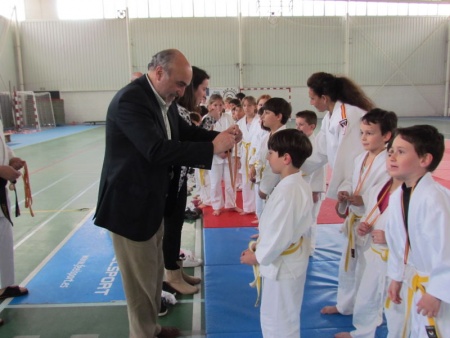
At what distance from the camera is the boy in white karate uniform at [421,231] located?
174 centimetres

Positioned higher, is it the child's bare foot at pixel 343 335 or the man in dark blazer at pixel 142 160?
the man in dark blazer at pixel 142 160

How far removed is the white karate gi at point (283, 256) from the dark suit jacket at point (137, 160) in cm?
47

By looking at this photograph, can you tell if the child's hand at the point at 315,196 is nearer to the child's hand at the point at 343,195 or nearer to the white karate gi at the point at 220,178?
the child's hand at the point at 343,195

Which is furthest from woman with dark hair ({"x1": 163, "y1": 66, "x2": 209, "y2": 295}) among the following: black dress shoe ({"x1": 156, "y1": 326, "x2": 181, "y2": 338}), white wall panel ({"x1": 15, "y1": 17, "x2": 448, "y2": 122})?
white wall panel ({"x1": 15, "y1": 17, "x2": 448, "y2": 122})

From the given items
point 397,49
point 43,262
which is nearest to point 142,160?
point 43,262

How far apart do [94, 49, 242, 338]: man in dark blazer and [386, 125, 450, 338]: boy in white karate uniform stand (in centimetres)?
91

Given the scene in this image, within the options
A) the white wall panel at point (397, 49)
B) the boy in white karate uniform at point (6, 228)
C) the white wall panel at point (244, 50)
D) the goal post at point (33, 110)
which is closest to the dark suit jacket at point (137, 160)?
the boy in white karate uniform at point (6, 228)

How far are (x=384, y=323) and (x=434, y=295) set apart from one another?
1.46 metres

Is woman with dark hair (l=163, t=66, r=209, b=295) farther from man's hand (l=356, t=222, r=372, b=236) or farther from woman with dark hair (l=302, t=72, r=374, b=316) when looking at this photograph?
man's hand (l=356, t=222, r=372, b=236)

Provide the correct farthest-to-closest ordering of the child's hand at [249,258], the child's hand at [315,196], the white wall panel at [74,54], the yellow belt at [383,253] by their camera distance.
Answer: the white wall panel at [74,54], the child's hand at [315,196], the yellow belt at [383,253], the child's hand at [249,258]

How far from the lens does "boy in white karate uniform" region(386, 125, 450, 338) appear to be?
1743mm

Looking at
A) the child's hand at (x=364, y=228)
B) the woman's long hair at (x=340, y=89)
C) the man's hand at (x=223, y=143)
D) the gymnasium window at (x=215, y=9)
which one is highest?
the gymnasium window at (x=215, y=9)

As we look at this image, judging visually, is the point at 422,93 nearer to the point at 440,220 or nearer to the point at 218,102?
the point at 218,102

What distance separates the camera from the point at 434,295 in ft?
5.69
